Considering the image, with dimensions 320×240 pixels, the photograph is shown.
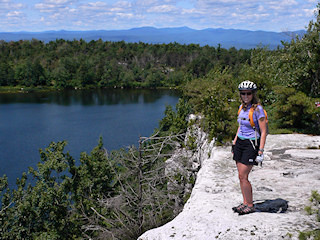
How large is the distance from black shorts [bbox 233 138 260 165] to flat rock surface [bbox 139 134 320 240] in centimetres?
111

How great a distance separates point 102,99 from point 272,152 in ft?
255

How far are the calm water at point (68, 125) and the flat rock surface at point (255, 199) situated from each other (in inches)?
959

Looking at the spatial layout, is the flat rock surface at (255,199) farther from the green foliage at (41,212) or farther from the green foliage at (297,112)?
the green foliage at (41,212)

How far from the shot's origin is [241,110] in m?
6.18

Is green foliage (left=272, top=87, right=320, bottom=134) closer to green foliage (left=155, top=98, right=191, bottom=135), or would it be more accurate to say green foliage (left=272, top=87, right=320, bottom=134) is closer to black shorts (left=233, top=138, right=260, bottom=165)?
black shorts (left=233, top=138, right=260, bottom=165)

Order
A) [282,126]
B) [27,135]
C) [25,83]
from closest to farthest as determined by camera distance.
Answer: [282,126], [27,135], [25,83]

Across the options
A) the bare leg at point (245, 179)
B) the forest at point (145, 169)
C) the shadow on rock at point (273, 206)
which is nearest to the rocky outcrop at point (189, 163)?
the forest at point (145, 169)

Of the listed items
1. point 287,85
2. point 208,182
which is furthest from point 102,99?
point 208,182

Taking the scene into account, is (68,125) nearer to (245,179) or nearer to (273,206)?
(273,206)

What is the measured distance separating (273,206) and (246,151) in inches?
61.5

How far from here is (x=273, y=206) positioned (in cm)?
668

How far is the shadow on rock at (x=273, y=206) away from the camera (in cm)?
651

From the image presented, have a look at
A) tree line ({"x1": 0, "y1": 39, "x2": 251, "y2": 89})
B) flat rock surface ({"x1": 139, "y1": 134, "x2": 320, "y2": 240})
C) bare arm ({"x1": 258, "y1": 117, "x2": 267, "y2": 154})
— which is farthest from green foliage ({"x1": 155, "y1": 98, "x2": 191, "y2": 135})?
tree line ({"x1": 0, "y1": 39, "x2": 251, "y2": 89})

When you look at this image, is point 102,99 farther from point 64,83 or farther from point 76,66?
point 76,66
